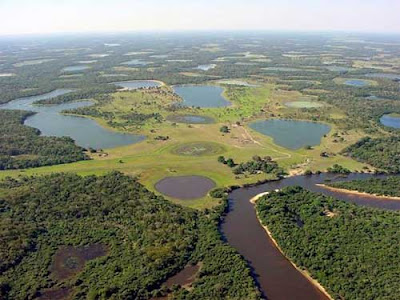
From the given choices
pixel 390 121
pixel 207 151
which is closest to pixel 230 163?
pixel 207 151

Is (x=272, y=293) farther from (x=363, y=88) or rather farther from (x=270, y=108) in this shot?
(x=363, y=88)

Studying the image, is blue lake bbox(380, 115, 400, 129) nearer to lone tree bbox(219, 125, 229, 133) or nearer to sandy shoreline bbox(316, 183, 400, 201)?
lone tree bbox(219, 125, 229, 133)

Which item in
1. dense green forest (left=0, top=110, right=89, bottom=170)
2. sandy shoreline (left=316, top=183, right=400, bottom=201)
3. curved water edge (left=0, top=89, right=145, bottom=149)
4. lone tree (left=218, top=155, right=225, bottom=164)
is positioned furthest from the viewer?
curved water edge (left=0, top=89, right=145, bottom=149)

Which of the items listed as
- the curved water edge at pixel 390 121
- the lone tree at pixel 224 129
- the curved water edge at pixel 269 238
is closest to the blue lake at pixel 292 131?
the lone tree at pixel 224 129

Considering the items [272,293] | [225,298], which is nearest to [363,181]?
[272,293]

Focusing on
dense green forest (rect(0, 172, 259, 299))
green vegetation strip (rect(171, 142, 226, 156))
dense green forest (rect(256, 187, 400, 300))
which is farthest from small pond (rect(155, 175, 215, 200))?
green vegetation strip (rect(171, 142, 226, 156))

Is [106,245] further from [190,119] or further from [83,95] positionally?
[83,95]

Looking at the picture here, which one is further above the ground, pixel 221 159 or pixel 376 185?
pixel 376 185

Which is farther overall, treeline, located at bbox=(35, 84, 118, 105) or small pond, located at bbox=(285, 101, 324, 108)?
treeline, located at bbox=(35, 84, 118, 105)
